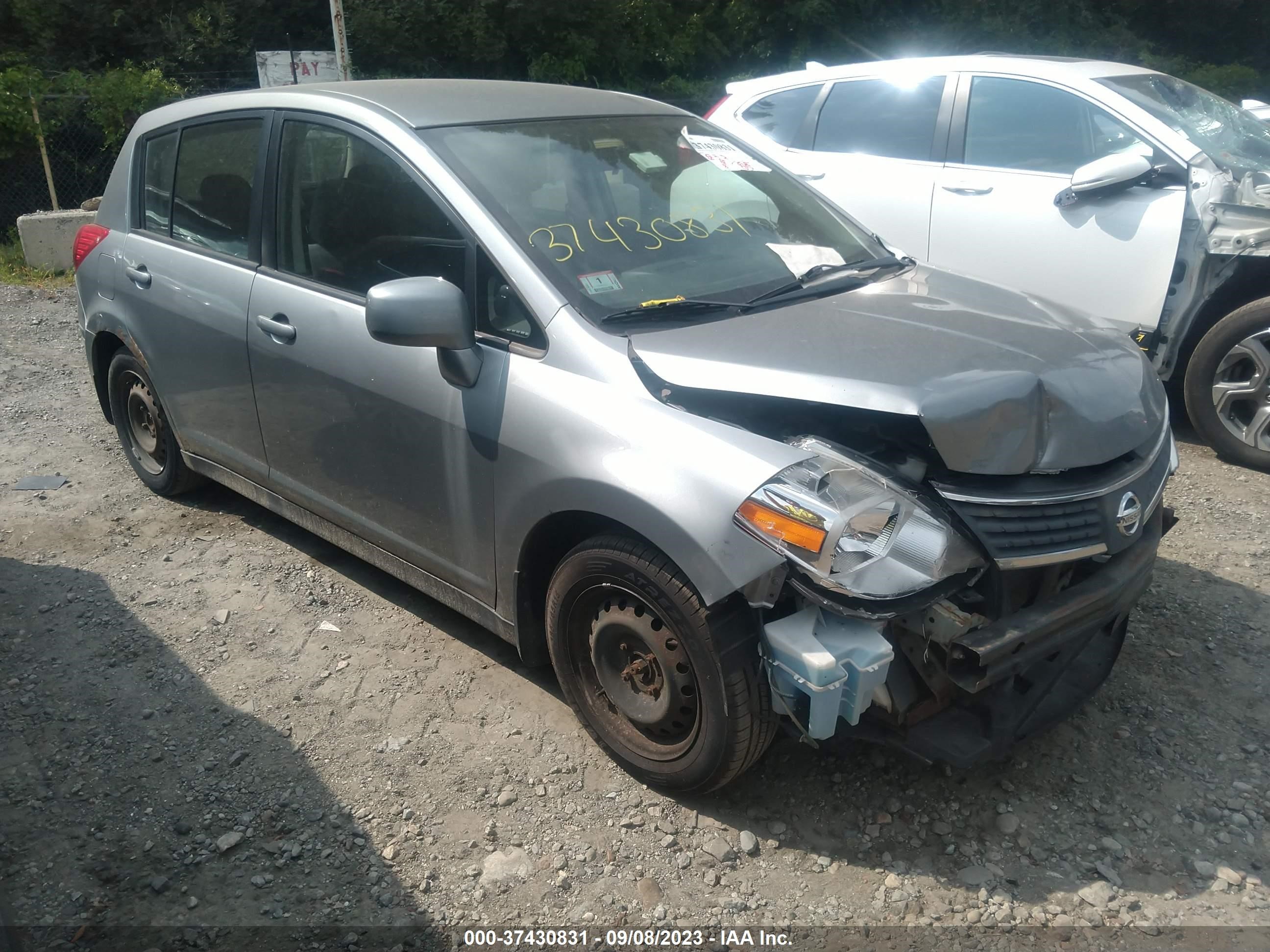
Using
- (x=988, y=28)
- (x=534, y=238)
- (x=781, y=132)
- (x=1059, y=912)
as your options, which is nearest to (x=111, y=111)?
(x=781, y=132)

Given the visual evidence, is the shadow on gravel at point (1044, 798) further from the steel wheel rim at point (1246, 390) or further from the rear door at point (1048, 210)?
the rear door at point (1048, 210)

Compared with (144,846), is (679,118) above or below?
above

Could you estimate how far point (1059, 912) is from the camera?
2.56m

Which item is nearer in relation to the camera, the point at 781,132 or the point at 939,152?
the point at 939,152

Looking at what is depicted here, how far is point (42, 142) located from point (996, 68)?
34.1 feet

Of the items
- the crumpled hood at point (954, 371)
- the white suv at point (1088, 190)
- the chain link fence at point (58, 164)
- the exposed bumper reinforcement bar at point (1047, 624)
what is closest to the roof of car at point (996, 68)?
the white suv at point (1088, 190)

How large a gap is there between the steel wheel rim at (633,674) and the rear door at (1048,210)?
128 inches

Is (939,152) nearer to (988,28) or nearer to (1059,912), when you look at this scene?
(1059,912)

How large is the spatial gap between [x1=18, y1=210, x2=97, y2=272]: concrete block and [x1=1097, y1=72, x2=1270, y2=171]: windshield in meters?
9.40

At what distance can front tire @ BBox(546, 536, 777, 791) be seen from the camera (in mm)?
2584

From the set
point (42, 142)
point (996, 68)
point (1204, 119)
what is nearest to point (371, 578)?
point (996, 68)

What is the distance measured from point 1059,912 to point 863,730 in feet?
2.08

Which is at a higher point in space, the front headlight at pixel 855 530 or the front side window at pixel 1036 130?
the front side window at pixel 1036 130

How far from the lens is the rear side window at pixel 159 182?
440cm
